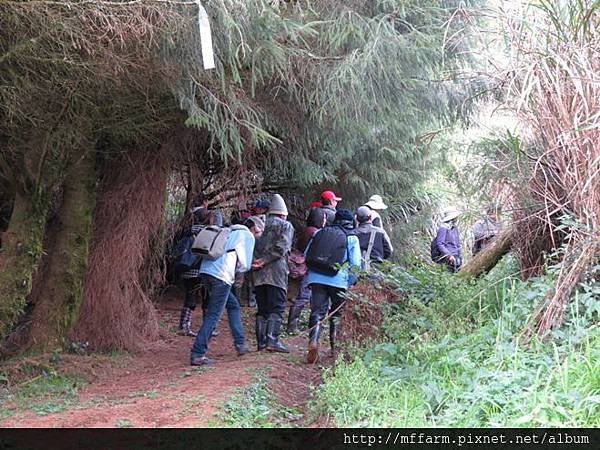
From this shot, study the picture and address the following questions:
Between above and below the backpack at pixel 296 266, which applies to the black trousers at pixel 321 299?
below

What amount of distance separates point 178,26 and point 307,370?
3.90m

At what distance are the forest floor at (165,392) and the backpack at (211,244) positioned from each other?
1.20 metres

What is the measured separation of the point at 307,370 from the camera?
7211 mm

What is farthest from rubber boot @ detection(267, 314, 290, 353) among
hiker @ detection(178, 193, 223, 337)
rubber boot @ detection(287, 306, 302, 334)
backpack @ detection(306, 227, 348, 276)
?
rubber boot @ detection(287, 306, 302, 334)

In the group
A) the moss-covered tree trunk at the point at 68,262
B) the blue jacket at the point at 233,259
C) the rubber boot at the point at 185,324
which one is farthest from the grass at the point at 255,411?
the rubber boot at the point at 185,324

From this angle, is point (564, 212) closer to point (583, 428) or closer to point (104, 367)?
point (583, 428)

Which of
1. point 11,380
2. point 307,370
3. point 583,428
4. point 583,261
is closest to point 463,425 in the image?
point 583,428

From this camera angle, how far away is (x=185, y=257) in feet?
30.6

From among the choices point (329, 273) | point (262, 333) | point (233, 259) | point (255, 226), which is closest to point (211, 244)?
point (233, 259)

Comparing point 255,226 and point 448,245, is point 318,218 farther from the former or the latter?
point 448,245

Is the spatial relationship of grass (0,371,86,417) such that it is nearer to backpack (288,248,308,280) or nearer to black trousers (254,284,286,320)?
black trousers (254,284,286,320)

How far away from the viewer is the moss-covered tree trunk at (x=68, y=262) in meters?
7.48

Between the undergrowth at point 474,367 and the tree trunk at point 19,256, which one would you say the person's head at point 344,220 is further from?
the tree trunk at point 19,256

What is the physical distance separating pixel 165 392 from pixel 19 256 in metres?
2.25
